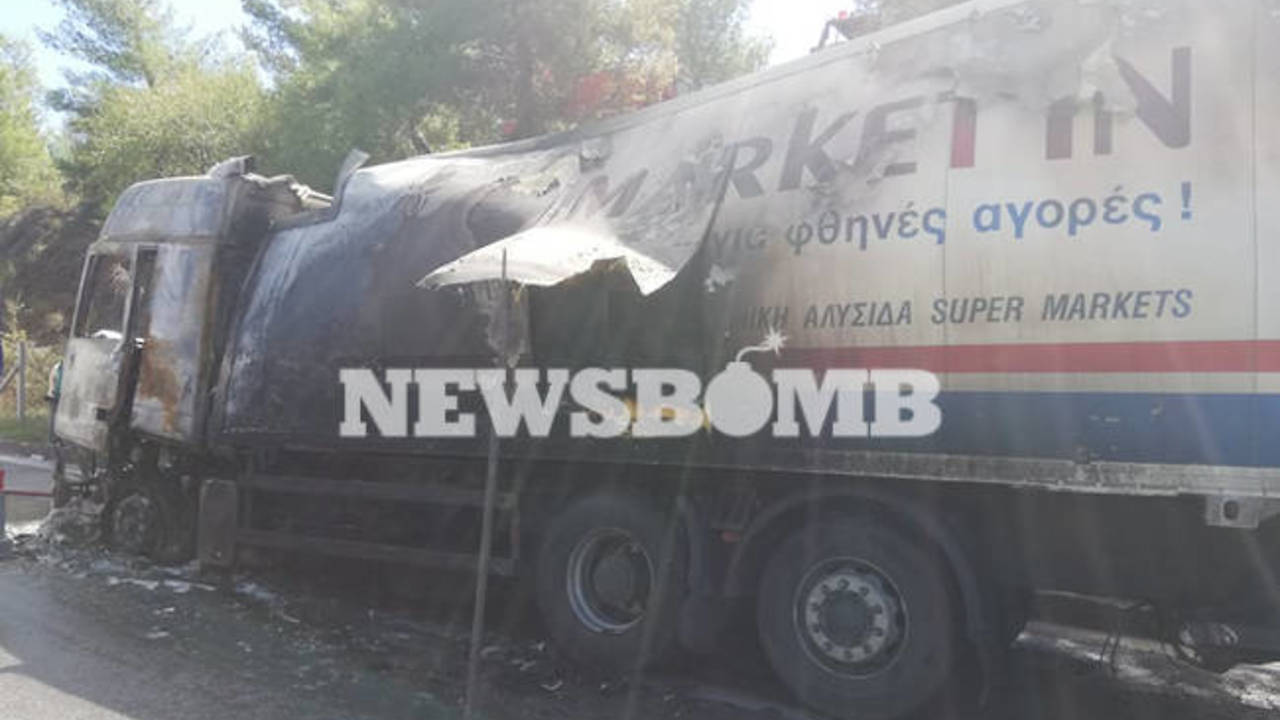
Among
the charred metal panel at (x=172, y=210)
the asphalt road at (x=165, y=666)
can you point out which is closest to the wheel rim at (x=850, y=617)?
the asphalt road at (x=165, y=666)

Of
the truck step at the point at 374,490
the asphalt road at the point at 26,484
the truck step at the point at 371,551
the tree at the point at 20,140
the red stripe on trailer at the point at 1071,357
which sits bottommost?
the asphalt road at the point at 26,484

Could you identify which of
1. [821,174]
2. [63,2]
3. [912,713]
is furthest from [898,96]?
[63,2]

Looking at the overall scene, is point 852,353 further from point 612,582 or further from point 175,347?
point 175,347

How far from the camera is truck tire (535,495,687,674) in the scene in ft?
17.6

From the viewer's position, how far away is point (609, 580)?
5641 millimetres

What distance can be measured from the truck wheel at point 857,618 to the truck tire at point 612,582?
549 millimetres

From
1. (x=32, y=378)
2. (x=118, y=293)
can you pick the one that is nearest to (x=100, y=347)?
(x=118, y=293)

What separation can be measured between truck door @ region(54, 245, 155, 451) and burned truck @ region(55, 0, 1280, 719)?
72.9 inches

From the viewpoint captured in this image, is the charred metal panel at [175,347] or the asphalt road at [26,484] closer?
the charred metal panel at [175,347]

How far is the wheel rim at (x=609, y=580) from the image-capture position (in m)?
5.57

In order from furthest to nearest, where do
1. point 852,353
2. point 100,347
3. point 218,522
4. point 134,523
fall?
point 100,347
point 134,523
point 218,522
point 852,353

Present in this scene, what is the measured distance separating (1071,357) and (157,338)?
6.54 metres

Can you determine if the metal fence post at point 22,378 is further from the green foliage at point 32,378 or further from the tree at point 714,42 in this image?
the tree at point 714,42

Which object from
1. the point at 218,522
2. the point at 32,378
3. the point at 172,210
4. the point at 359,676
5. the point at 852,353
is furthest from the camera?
the point at 32,378
